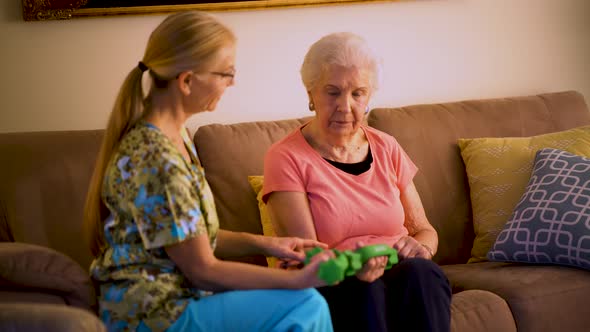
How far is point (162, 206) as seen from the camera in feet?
6.14

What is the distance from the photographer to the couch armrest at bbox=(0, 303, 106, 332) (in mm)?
1646

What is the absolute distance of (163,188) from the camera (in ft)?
6.14

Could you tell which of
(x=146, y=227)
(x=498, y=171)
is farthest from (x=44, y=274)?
(x=498, y=171)

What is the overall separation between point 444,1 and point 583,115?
68 centimetres

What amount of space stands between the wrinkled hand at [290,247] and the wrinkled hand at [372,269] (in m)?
0.15

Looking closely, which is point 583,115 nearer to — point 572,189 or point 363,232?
point 572,189

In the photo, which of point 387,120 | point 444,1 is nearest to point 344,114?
point 387,120

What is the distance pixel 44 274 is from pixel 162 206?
373 millimetres

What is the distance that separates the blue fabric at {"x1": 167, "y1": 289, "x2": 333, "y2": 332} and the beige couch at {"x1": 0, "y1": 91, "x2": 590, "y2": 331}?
34cm

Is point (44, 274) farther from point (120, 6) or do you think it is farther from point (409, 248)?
point (120, 6)

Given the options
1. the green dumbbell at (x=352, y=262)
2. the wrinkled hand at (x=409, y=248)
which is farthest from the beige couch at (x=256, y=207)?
the green dumbbell at (x=352, y=262)

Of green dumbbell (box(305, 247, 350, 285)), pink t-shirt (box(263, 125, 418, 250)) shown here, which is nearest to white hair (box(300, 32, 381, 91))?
pink t-shirt (box(263, 125, 418, 250))

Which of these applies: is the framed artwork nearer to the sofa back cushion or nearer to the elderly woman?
the sofa back cushion

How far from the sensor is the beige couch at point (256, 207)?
2.13m
